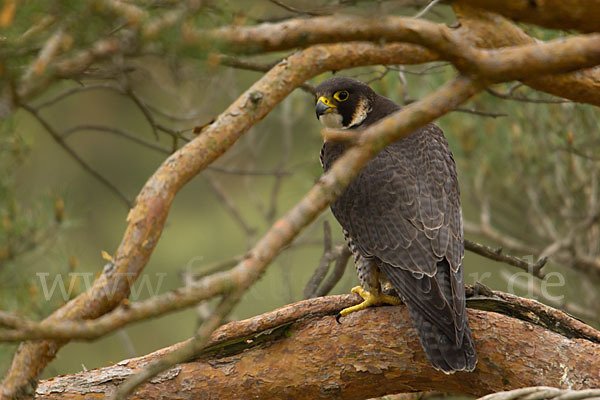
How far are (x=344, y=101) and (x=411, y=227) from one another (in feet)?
3.00

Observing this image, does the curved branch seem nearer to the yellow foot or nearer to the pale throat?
the yellow foot

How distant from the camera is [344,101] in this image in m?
3.50

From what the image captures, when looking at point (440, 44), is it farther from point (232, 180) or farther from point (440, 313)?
point (232, 180)

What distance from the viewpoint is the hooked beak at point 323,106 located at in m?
3.45

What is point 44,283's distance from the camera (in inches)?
140

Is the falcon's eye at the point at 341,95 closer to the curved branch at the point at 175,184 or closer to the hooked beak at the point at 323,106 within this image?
the hooked beak at the point at 323,106

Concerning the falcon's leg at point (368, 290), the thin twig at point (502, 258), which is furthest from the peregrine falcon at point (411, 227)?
the thin twig at point (502, 258)

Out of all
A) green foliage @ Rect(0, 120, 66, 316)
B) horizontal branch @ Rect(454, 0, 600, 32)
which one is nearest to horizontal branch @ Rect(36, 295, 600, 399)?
green foliage @ Rect(0, 120, 66, 316)

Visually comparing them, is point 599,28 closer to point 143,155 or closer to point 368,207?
point 368,207

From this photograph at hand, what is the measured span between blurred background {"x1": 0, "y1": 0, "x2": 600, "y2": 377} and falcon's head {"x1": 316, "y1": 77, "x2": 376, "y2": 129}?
10cm

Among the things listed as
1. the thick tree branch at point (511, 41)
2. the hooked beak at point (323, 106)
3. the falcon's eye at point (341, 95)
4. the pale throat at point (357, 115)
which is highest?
the thick tree branch at point (511, 41)

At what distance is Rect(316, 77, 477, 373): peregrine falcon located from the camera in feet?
8.51

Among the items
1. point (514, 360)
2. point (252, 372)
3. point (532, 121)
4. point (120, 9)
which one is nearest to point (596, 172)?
point (532, 121)

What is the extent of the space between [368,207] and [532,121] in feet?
7.18
